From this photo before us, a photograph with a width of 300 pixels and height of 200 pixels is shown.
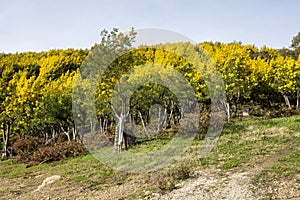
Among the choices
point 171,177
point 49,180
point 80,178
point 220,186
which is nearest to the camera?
point 220,186

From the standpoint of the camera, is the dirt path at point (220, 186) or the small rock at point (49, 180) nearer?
the dirt path at point (220, 186)

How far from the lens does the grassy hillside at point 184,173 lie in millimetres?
14914

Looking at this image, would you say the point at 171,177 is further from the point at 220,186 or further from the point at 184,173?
the point at 220,186

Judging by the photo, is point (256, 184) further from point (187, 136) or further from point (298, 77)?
point (298, 77)

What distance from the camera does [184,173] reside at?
54.8 feet

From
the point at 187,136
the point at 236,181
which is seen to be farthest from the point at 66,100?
the point at 236,181

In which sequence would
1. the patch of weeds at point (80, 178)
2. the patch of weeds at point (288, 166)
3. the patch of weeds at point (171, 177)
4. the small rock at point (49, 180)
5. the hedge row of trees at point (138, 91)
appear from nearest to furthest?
the patch of weeds at point (288, 166), the patch of weeds at point (171, 177), the patch of weeds at point (80, 178), the small rock at point (49, 180), the hedge row of trees at point (138, 91)

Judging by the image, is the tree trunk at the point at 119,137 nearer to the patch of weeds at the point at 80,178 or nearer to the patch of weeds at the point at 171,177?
the patch of weeds at the point at 80,178

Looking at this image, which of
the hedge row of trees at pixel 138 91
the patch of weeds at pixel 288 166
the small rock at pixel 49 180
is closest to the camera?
the patch of weeds at pixel 288 166

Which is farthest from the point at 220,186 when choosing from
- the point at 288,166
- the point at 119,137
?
the point at 119,137

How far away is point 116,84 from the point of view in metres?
26.9

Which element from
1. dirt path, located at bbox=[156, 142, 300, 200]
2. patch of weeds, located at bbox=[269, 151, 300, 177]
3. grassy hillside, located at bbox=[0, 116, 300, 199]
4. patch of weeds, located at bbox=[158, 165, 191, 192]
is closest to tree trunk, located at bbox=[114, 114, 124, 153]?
grassy hillside, located at bbox=[0, 116, 300, 199]

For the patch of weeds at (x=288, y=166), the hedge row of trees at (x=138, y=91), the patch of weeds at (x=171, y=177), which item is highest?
the hedge row of trees at (x=138, y=91)

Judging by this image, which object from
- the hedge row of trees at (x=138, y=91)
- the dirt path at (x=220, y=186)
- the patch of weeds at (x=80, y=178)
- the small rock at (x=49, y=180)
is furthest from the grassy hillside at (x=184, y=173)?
the hedge row of trees at (x=138, y=91)
